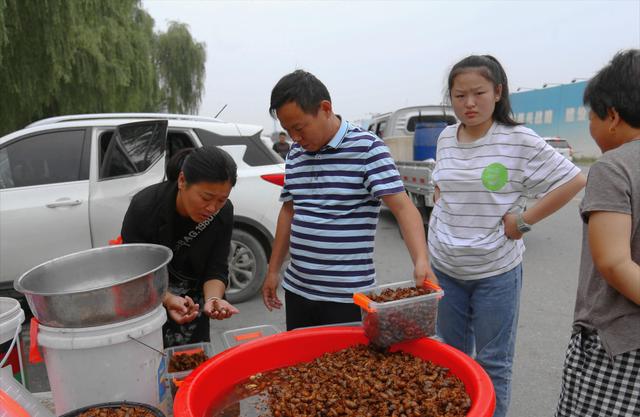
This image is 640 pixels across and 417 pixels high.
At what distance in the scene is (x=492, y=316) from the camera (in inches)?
80.6

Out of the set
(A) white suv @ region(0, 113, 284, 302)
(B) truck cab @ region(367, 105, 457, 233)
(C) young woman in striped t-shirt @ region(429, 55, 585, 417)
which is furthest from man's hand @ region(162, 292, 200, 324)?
(B) truck cab @ region(367, 105, 457, 233)

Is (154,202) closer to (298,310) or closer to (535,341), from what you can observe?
(298,310)

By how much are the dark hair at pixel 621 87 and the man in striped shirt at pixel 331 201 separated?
28.9 inches

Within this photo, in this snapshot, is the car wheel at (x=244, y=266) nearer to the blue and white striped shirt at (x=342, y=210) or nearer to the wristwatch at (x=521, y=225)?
the blue and white striped shirt at (x=342, y=210)

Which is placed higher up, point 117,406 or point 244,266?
point 117,406

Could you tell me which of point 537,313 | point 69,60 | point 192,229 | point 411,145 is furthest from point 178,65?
point 192,229

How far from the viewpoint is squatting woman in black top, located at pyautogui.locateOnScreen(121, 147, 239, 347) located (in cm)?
178

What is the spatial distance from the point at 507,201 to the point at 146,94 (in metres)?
11.5

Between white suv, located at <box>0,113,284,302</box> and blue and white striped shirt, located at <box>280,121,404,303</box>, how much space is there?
8.54 ft

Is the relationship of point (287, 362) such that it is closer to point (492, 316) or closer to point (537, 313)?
point (492, 316)

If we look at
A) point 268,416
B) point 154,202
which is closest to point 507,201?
point 268,416

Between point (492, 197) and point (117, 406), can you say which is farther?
Answer: point (492, 197)

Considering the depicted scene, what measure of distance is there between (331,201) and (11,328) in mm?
1183

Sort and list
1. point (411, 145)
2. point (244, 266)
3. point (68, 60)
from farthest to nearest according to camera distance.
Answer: point (411, 145), point (68, 60), point (244, 266)
